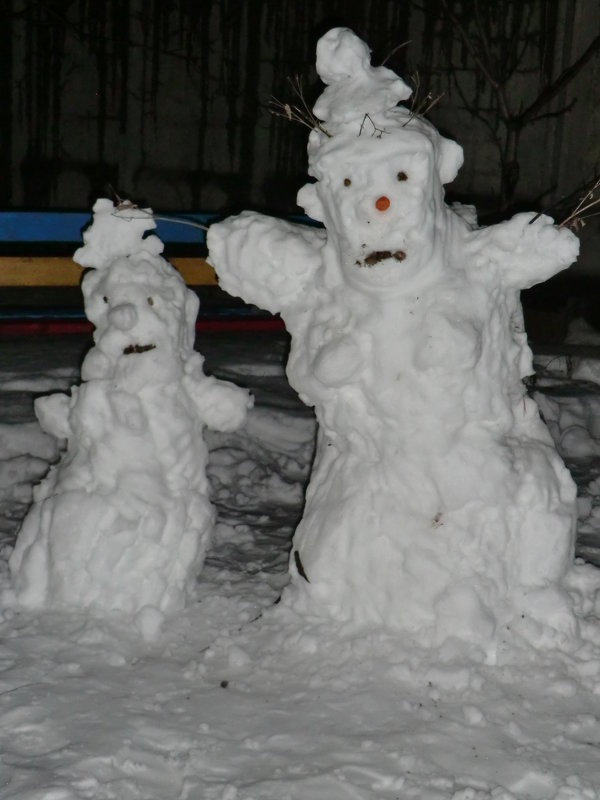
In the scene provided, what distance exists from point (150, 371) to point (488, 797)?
179cm

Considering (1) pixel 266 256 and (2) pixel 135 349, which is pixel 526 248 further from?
(2) pixel 135 349

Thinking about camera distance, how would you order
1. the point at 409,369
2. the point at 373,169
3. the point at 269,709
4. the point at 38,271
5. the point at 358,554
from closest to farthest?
the point at 269,709
the point at 373,169
the point at 409,369
the point at 358,554
the point at 38,271

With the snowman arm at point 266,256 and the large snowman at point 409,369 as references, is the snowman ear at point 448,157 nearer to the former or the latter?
the large snowman at point 409,369

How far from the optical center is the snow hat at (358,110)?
3.43 metres

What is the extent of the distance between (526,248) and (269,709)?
65.5 inches

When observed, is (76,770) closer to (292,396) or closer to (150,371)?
(150,371)

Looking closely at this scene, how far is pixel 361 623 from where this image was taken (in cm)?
371

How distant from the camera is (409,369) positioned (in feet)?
11.6

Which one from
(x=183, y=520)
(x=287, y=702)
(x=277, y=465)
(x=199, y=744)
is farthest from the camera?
(x=277, y=465)

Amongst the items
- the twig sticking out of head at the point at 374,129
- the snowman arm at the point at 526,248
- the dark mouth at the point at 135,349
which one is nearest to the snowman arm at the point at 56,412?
the dark mouth at the point at 135,349

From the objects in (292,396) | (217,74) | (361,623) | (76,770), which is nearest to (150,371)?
(361,623)

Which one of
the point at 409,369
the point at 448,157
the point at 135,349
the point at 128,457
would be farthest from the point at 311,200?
the point at 128,457

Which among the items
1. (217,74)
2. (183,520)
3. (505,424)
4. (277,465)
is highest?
(217,74)

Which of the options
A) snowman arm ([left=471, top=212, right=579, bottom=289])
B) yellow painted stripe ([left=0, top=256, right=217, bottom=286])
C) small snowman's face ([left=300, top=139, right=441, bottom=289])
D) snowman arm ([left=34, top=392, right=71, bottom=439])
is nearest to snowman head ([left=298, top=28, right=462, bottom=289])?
small snowman's face ([left=300, top=139, right=441, bottom=289])
